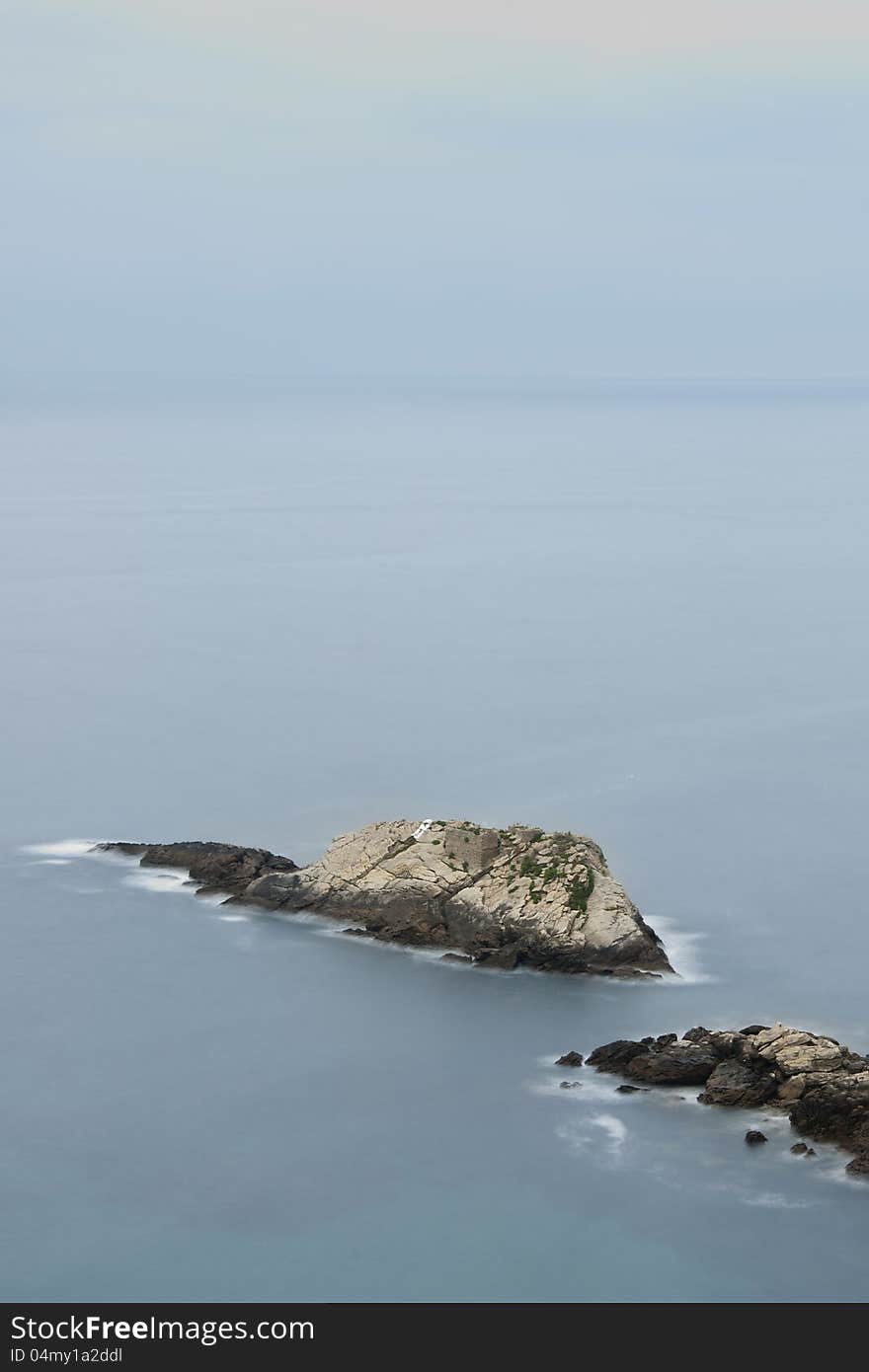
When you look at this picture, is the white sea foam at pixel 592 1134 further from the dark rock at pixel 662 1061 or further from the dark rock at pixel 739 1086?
the dark rock at pixel 739 1086

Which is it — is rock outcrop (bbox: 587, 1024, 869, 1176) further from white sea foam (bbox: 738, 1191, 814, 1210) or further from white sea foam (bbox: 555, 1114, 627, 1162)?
white sea foam (bbox: 555, 1114, 627, 1162)

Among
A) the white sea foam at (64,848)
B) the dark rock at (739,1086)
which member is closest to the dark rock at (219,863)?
the white sea foam at (64,848)

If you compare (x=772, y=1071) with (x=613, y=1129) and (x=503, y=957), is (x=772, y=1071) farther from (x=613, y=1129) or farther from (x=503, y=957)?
(x=503, y=957)

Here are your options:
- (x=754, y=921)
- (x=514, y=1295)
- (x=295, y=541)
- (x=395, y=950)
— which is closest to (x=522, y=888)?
(x=395, y=950)

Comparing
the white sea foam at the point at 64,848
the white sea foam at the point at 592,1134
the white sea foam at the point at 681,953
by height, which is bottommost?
the white sea foam at the point at 592,1134

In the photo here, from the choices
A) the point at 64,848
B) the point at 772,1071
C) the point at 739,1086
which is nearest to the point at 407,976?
the point at 739,1086

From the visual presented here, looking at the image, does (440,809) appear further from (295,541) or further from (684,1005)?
(295,541)
